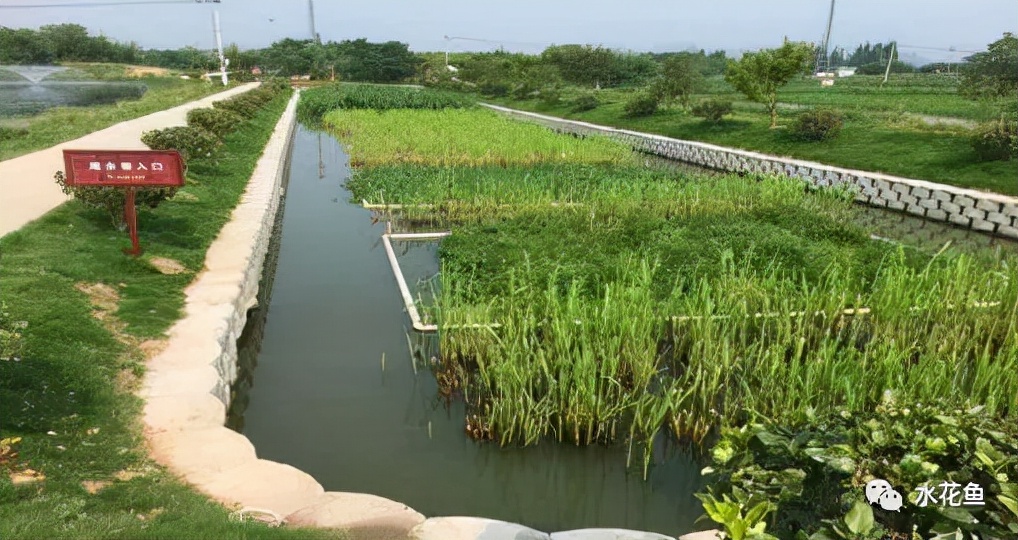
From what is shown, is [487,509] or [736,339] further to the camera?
[736,339]

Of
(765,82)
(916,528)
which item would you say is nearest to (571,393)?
(916,528)

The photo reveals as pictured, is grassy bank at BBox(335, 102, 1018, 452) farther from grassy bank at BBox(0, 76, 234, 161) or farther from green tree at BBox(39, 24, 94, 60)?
green tree at BBox(39, 24, 94, 60)

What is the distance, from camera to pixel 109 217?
27.6ft

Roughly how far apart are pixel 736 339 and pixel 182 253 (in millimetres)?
5520

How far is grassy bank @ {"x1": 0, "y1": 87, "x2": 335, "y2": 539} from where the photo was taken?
3.11 m

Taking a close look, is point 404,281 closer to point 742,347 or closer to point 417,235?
point 417,235

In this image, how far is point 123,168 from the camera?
22.1ft

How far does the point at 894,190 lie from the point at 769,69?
7557 mm

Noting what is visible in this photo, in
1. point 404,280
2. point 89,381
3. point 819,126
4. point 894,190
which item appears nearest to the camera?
point 89,381

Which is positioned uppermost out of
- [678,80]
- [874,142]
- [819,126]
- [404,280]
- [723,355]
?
[678,80]

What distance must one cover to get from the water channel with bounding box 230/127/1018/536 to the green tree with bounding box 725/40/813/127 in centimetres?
1487

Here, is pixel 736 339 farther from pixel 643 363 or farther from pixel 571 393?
pixel 571 393

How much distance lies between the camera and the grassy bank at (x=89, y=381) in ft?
10.2

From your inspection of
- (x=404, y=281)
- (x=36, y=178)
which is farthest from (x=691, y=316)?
(x=36, y=178)
